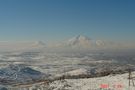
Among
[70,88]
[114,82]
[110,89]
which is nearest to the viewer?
[110,89]

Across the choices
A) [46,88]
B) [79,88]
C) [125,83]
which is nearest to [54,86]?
[46,88]

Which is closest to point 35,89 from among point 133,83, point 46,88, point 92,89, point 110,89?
point 46,88

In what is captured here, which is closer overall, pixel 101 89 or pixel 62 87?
pixel 101 89

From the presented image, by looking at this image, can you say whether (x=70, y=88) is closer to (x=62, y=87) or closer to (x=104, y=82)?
(x=62, y=87)

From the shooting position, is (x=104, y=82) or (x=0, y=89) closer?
(x=0, y=89)

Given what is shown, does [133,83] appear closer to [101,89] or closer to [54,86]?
[101,89]

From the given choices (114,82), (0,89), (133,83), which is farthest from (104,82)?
(0,89)

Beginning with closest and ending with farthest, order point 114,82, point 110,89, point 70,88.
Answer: point 110,89 < point 70,88 < point 114,82

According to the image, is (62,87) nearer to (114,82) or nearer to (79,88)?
(79,88)
